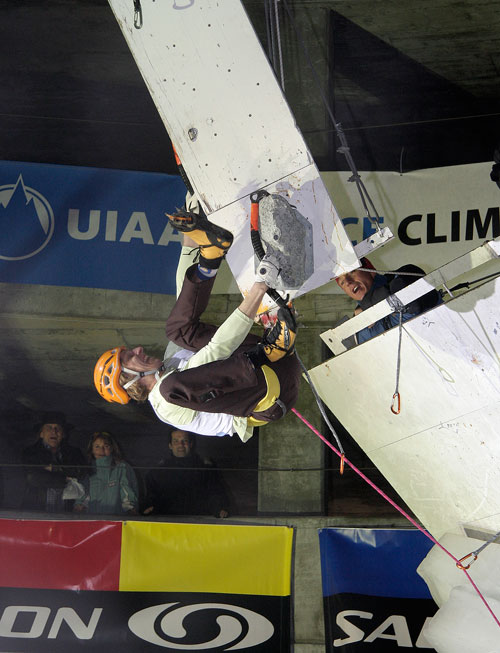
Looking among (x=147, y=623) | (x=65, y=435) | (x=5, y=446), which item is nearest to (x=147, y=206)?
(x=65, y=435)

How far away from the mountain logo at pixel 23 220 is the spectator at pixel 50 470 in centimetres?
183

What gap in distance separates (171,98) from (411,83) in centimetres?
352

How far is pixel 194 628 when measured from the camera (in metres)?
5.09

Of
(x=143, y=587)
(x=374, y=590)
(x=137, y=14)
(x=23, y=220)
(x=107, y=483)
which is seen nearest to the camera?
(x=137, y=14)

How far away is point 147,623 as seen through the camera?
5.06 m

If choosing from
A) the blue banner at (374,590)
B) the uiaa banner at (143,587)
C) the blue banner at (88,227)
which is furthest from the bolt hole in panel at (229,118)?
the uiaa banner at (143,587)

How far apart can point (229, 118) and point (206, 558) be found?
10.3 feet

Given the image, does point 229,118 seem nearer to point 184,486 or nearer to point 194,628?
point 194,628

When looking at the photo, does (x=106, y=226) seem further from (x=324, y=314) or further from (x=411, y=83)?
(x=411, y=83)

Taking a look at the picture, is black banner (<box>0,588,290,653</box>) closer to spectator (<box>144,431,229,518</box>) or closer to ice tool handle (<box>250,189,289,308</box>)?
spectator (<box>144,431,229,518</box>)

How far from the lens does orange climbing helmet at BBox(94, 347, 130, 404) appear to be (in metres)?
3.71

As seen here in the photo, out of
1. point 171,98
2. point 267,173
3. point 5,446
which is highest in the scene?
point 171,98

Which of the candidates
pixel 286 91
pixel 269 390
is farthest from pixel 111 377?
pixel 286 91

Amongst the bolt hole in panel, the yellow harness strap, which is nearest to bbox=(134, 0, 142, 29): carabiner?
the bolt hole in panel
